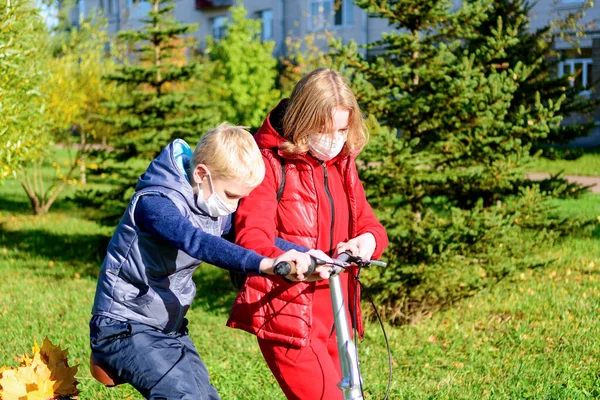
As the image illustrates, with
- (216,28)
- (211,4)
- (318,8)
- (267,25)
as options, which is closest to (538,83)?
(318,8)

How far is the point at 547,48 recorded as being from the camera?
32.4 ft

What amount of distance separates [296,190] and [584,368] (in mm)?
2979

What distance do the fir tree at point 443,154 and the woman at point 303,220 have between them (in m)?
2.73

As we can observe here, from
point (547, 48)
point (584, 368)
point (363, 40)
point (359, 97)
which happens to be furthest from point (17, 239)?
point (363, 40)

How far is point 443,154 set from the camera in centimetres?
614

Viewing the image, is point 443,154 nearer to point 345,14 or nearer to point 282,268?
point 282,268

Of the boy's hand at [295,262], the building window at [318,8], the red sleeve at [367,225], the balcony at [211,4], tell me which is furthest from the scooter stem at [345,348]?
the balcony at [211,4]

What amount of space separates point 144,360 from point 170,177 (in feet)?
2.15

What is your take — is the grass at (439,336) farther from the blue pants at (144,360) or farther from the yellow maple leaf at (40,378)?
the blue pants at (144,360)

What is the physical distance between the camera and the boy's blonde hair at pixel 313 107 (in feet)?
9.53

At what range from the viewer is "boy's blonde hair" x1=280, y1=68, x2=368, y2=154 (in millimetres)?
2904

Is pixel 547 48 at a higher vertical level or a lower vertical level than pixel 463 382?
higher

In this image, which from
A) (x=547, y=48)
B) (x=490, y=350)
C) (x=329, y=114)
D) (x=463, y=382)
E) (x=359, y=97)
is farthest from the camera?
(x=547, y=48)

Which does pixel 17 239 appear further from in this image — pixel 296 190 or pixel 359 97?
pixel 296 190
